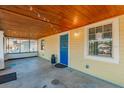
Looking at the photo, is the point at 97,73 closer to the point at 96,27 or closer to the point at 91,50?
the point at 91,50

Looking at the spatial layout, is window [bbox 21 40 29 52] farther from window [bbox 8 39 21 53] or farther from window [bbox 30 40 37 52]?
window [bbox 30 40 37 52]

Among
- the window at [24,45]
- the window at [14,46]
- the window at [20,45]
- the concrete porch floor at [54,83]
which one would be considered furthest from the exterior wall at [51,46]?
the concrete porch floor at [54,83]

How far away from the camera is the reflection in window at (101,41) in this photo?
12.0 feet

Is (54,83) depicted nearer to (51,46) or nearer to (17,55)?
(51,46)

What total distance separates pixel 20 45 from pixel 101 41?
817 centimetres

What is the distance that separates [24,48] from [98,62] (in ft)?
26.9

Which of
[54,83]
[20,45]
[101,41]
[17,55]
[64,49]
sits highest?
[101,41]

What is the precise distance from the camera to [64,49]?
6520 mm

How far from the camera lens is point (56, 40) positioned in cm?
748

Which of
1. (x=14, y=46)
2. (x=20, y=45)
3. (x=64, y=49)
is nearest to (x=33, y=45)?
(x=20, y=45)

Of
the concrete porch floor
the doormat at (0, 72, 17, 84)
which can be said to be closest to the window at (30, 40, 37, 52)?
the concrete porch floor

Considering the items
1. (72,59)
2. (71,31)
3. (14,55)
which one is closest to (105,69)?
(72,59)

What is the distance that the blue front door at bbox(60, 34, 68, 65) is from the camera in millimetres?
6338

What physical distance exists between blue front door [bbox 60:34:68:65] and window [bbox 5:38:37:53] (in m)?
5.00
